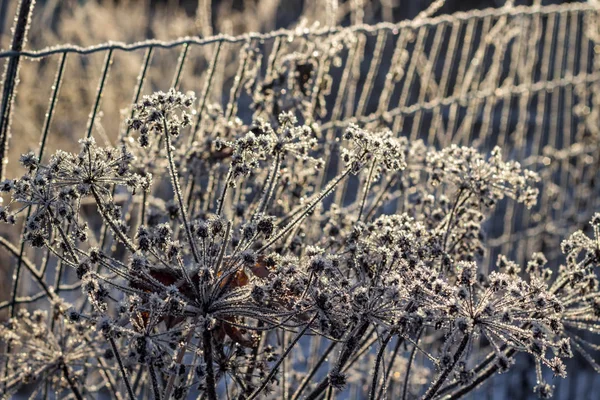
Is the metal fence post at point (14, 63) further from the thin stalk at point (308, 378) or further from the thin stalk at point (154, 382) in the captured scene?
the thin stalk at point (308, 378)

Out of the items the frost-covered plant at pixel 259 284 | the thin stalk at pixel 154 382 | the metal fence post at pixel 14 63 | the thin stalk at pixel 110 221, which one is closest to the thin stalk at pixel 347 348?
the frost-covered plant at pixel 259 284

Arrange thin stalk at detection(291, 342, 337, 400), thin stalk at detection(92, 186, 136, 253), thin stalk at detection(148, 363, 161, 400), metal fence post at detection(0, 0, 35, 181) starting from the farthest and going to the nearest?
metal fence post at detection(0, 0, 35, 181) < thin stalk at detection(291, 342, 337, 400) < thin stalk at detection(92, 186, 136, 253) < thin stalk at detection(148, 363, 161, 400)

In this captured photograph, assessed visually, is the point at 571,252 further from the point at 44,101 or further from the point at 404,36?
the point at 44,101

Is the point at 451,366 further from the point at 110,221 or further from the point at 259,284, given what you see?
the point at 110,221

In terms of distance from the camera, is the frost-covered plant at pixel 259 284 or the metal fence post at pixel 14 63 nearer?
the frost-covered plant at pixel 259 284

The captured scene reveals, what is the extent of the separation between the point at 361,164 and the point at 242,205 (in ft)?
1.93

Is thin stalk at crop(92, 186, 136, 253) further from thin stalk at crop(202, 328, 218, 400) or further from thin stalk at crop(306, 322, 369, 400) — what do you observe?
thin stalk at crop(306, 322, 369, 400)

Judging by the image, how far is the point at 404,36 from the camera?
11.7 ft

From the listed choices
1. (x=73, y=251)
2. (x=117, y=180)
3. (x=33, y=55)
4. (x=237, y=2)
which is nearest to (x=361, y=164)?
(x=117, y=180)

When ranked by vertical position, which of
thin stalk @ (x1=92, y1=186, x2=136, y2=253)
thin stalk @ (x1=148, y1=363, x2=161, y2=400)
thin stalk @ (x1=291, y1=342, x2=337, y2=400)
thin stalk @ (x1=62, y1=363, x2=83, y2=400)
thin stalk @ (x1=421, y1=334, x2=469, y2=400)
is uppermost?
thin stalk @ (x1=92, y1=186, x2=136, y2=253)

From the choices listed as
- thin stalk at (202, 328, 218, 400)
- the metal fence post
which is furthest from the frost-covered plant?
the metal fence post

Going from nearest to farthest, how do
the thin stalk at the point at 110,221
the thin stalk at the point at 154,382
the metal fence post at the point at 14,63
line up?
the thin stalk at the point at 154,382 → the thin stalk at the point at 110,221 → the metal fence post at the point at 14,63

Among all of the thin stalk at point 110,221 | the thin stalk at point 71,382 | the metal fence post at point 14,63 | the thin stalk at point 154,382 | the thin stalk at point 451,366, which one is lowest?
the thin stalk at point 71,382

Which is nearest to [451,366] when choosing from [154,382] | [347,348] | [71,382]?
[347,348]
